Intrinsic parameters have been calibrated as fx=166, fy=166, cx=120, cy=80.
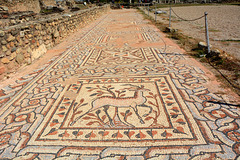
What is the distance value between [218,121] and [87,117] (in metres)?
1.37

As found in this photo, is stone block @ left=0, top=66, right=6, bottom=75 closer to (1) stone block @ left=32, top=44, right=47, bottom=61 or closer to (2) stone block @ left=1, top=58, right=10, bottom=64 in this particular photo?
(2) stone block @ left=1, top=58, right=10, bottom=64

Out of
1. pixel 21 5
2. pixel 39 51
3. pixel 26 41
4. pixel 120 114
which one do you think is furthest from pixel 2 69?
pixel 21 5

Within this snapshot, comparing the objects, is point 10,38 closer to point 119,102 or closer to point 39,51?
point 39,51

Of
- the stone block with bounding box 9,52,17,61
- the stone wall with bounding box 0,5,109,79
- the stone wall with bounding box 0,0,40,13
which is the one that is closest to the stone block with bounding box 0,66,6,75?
the stone wall with bounding box 0,5,109,79

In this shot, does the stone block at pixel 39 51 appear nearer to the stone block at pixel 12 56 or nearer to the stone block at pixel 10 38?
the stone block at pixel 12 56

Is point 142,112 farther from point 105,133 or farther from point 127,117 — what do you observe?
point 105,133

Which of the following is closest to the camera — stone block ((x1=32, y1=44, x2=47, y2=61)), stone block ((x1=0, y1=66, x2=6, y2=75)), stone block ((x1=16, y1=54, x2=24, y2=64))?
stone block ((x1=0, y1=66, x2=6, y2=75))

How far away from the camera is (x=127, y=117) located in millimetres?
1820

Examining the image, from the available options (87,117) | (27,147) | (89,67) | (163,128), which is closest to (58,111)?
(87,117)

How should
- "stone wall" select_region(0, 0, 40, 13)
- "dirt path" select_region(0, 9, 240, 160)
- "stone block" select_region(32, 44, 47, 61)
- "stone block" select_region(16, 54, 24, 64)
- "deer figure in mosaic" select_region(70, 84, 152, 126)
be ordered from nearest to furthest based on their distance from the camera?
1. "dirt path" select_region(0, 9, 240, 160)
2. "deer figure in mosaic" select_region(70, 84, 152, 126)
3. "stone block" select_region(16, 54, 24, 64)
4. "stone block" select_region(32, 44, 47, 61)
5. "stone wall" select_region(0, 0, 40, 13)

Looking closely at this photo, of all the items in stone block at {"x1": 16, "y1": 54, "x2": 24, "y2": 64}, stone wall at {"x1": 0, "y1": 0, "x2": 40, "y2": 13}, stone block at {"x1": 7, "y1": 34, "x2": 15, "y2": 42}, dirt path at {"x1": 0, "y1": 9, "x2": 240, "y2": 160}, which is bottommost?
dirt path at {"x1": 0, "y1": 9, "x2": 240, "y2": 160}

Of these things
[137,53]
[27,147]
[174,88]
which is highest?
[137,53]

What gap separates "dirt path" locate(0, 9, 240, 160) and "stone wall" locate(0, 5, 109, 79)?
48cm

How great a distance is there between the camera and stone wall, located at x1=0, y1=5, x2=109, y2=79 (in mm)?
3004
